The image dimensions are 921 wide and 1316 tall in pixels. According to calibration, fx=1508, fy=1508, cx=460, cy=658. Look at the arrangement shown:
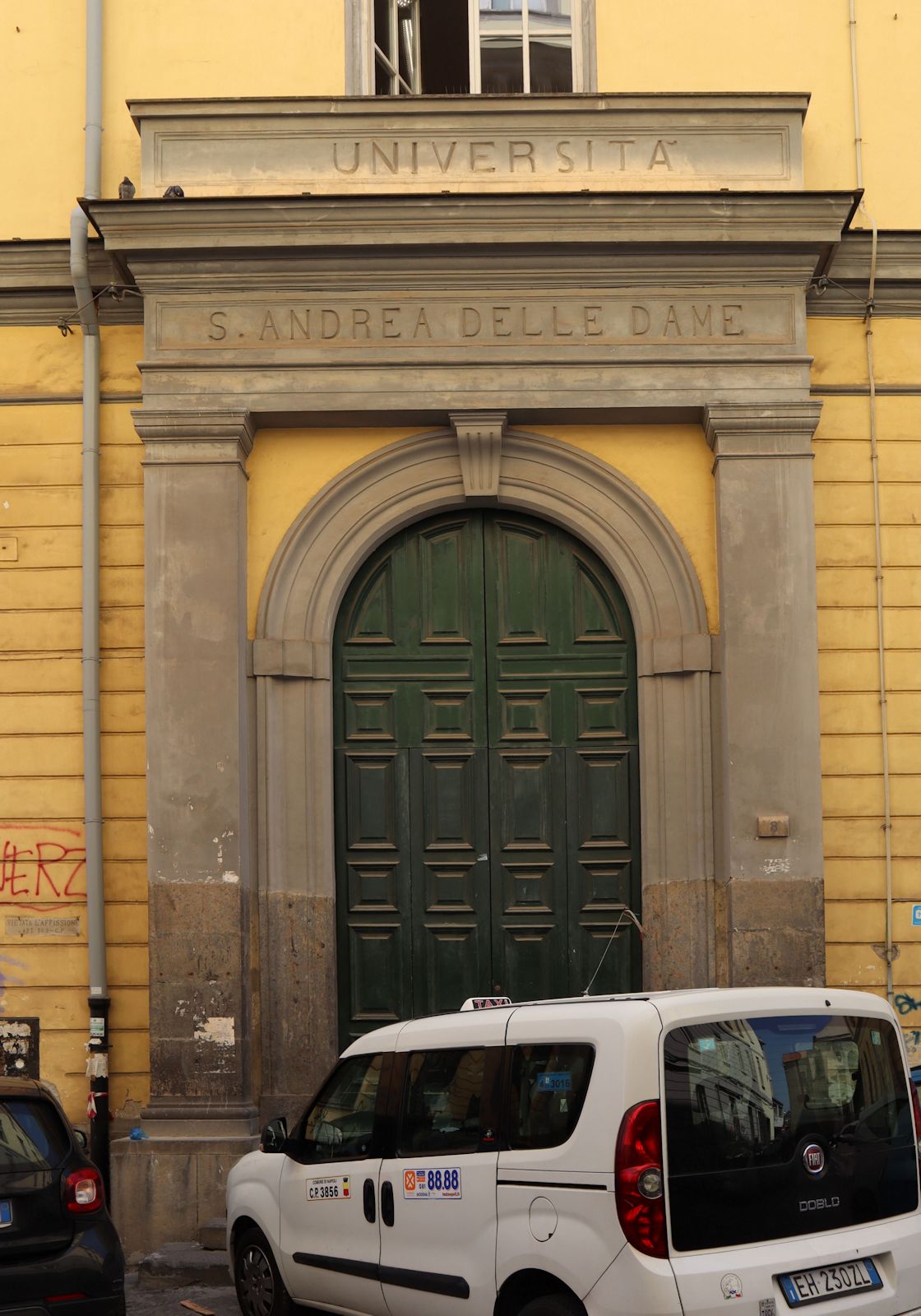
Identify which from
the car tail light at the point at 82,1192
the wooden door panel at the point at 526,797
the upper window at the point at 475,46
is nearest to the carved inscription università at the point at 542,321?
the upper window at the point at 475,46

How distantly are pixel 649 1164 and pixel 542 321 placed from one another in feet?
20.6

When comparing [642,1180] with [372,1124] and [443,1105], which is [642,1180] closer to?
[443,1105]

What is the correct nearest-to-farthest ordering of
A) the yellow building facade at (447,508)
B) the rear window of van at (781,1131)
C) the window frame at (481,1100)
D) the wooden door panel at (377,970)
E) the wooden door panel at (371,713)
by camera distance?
the rear window of van at (781,1131) < the window frame at (481,1100) < the yellow building facade at (447,508) < the wooden door panel at (377,970) < the wooden door panel at (371,713)

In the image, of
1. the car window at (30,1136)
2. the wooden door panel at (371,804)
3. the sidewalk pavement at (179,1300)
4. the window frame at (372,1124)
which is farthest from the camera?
the wooden door panel at (371,804)

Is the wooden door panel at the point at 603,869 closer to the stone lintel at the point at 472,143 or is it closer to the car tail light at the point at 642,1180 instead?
the stone lintel at the point at 472,143

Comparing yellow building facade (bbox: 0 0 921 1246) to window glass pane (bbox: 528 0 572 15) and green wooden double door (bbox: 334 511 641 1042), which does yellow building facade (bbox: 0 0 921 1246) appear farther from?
window glass pane (bbox: 528 0 572 15)

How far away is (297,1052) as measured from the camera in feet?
31.7

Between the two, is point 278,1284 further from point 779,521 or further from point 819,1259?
point 779,521

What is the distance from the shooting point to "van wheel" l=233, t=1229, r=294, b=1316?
22.2ft

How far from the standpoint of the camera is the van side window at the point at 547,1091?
5.39 m

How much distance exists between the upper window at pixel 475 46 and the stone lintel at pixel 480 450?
2497 millimetres

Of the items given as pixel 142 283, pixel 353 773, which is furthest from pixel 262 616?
pixel 142 283

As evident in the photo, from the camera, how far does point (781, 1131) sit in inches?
208

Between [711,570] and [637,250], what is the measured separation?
2.16 m
